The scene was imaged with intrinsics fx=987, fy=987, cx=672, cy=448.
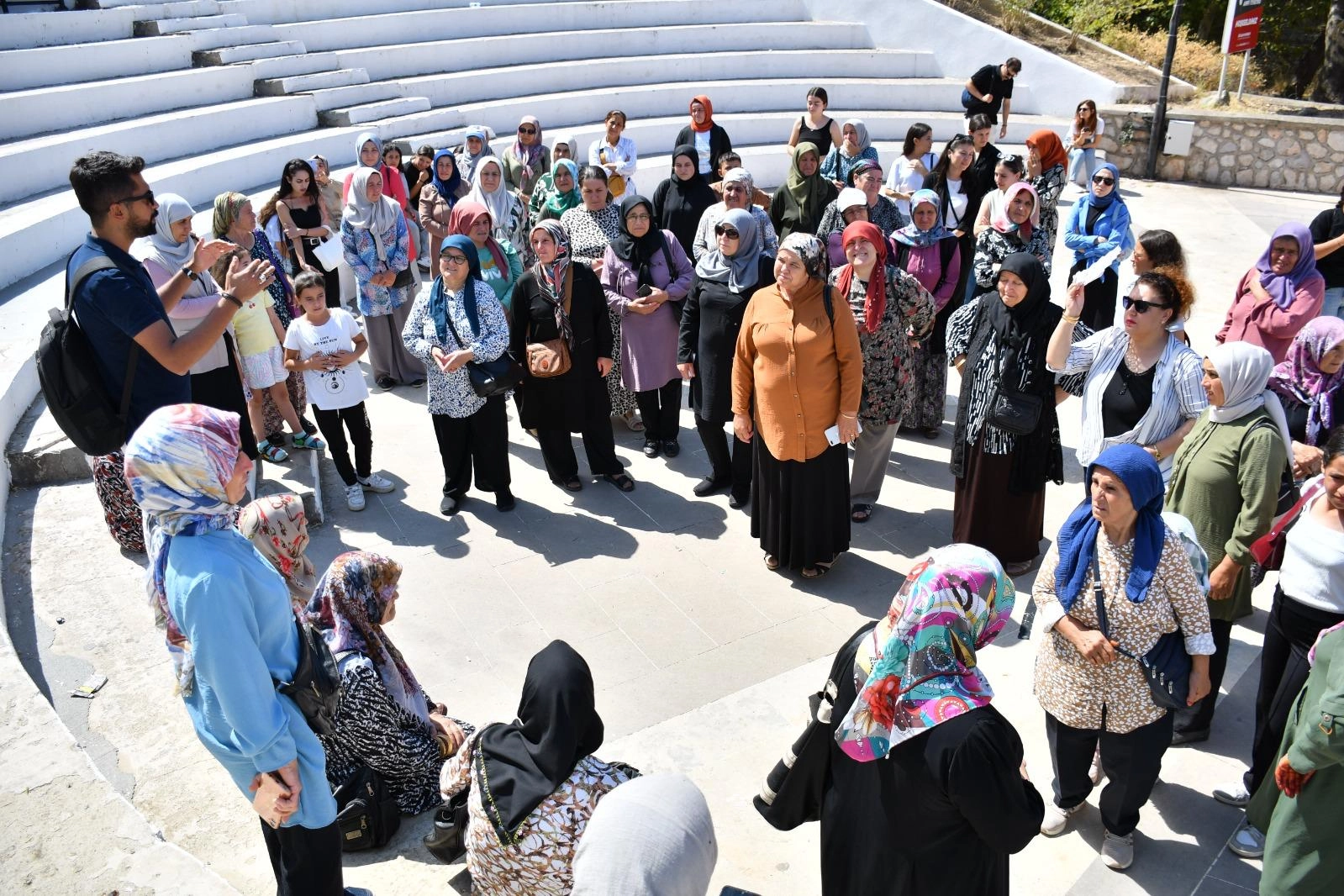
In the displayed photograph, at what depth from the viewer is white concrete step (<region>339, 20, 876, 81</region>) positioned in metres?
13.5

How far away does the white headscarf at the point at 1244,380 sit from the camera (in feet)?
12.2

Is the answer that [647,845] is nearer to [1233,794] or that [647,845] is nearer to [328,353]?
[1233,794]

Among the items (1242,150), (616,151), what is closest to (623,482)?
(616,151)

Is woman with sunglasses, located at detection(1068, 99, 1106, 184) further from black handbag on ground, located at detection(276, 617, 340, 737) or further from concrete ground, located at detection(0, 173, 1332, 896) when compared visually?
black handbag on ground, located at detection(276, 617, 340, 737)

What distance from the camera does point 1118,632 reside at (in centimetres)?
330

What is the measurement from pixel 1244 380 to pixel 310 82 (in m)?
11.5

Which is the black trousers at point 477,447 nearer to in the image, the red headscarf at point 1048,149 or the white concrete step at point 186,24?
the red headscarf at point 1048,149

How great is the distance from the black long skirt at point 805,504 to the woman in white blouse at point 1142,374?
4.26 feet

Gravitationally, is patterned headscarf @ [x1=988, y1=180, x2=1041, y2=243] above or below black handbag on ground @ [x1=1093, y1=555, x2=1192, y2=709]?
above

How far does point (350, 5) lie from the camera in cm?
1404

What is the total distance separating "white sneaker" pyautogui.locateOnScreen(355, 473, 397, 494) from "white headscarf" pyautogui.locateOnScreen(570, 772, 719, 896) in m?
4.59

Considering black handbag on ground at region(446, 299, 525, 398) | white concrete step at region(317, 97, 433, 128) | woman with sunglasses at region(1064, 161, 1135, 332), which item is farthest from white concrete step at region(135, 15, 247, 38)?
woman with sunglasses at region(1064, 161, 1135, 332)

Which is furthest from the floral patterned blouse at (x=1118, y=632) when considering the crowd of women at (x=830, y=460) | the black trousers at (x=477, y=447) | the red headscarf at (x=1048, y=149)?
the red headscarf at (x=1048, y=149)

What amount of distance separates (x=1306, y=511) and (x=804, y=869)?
2.19 m
